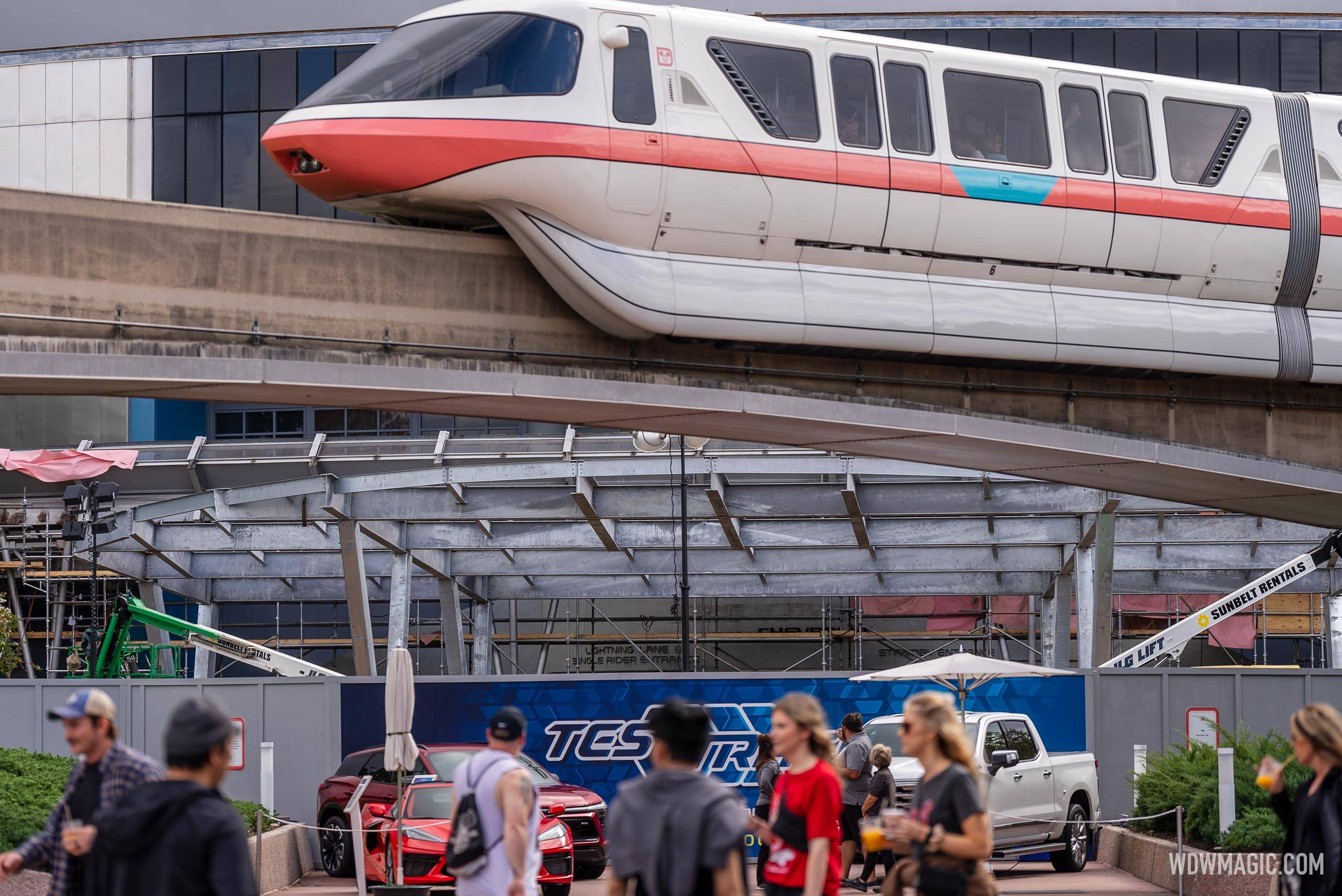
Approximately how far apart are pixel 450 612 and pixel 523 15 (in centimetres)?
2367

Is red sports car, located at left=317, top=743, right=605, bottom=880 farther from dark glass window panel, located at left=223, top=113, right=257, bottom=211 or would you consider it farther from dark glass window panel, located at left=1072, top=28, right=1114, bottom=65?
dark glass window panel, located at left=1072, top=28, right=1114, bottom=65

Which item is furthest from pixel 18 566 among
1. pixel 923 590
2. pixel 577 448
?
pixel 923 590

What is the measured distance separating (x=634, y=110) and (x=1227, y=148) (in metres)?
7.42

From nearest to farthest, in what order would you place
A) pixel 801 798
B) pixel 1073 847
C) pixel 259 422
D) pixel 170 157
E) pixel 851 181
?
1. pixel 801 798
2. pixel 851 181
3. pixel 1073 847
4. pixel 170 157
5. pixel 259 422

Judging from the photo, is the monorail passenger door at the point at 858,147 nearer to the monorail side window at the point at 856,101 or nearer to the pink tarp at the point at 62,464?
the monorail side window at the point at 856,101

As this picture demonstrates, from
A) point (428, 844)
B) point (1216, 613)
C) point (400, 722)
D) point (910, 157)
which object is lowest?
point (428, 844)

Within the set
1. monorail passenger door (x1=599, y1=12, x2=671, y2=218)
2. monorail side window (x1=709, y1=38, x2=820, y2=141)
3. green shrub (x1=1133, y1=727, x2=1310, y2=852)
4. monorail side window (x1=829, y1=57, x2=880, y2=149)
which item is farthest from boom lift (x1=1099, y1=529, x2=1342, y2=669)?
monorail passenger door (x1=599, y1=12, x2=671, y2=218)

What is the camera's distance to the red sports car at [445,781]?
19703 mm

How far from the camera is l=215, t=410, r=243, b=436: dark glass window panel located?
2036 inches

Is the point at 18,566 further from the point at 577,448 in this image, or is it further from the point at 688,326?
the point at 688,326

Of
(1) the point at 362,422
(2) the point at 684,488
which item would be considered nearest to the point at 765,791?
(2) the point at 684,488

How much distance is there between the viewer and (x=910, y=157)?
1758 centimetres

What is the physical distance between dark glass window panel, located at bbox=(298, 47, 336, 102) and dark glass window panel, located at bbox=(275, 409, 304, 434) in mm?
A: 9389

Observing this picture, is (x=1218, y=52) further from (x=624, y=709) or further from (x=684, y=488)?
(x=624, y=709)
